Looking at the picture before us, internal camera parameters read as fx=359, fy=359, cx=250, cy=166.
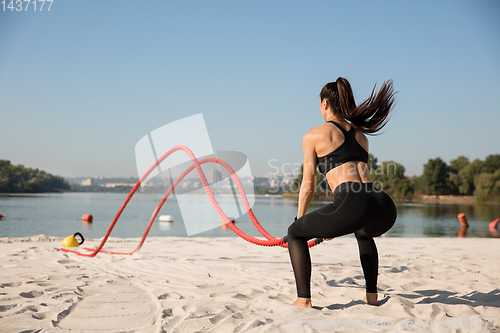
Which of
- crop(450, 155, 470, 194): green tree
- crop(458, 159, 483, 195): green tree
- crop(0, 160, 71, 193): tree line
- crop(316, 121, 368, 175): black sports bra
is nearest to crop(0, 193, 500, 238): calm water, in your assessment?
crop(316, 121, 368, 175): black sports bra

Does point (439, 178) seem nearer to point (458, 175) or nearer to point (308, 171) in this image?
point (458, 175)

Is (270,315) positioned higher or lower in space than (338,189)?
lower

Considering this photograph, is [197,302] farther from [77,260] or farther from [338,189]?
[77,260]

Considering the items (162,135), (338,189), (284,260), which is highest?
(162,135)

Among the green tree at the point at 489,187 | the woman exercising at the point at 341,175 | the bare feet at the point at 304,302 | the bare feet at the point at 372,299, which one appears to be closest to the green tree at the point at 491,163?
the green tree at the point at 489,187

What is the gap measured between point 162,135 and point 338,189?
6824 millimetres

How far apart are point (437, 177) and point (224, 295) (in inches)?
3385

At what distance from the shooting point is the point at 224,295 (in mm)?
3490

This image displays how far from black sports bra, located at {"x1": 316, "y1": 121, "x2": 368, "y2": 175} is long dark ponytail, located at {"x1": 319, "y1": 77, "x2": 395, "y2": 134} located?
4.8 inches

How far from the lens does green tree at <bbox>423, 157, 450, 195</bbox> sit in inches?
3091

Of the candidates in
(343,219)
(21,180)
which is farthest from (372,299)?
A: (21,180)

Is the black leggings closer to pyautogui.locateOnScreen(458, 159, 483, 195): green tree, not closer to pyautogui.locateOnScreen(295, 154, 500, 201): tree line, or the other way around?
pyautogui.locateOnScreen(295, 154, 500, 201): tree line

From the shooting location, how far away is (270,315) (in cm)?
281

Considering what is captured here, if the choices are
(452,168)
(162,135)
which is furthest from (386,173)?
(162,135)
